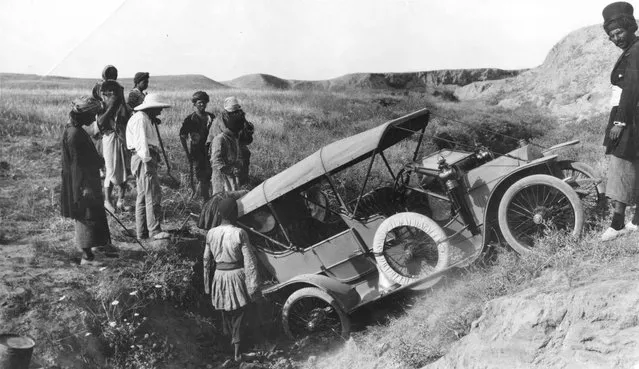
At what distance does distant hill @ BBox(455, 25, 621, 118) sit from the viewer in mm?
22953

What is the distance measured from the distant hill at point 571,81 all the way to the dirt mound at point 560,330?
17.6 meters

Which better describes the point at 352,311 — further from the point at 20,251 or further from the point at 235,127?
the point at 20,251

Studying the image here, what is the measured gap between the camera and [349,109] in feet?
69.5

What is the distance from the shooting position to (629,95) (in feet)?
20.0

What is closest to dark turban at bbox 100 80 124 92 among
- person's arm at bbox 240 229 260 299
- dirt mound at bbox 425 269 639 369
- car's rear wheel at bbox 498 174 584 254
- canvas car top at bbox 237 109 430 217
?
canvas car top at bbox 237 109 430 217

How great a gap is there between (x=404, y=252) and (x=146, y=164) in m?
3.71

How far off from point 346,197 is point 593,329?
698 cm

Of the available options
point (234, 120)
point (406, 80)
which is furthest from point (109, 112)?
point (406, 80)

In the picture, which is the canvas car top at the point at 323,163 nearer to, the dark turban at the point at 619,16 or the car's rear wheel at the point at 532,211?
the car's rear wheel at the point at 532,211

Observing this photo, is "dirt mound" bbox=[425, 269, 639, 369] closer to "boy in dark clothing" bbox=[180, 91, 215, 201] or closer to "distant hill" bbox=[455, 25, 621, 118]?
"boy in dark clothing" bbox=[180, 91, 215, 201]

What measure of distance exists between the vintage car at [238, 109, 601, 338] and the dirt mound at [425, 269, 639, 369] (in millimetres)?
1412

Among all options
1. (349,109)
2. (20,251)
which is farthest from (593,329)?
(349,109)

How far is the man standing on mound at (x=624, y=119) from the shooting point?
6.04 metres

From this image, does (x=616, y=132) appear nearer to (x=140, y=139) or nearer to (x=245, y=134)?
(x=245, y=134)
